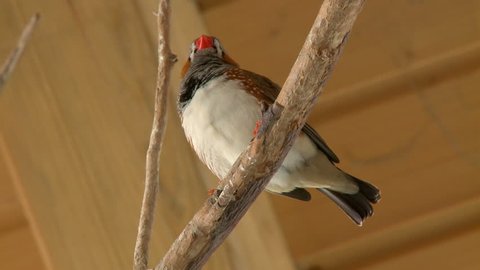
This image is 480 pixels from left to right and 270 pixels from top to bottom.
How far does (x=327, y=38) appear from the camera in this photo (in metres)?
1.02

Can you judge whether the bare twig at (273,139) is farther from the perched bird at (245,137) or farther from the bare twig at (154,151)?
the perched bird at (245,137)

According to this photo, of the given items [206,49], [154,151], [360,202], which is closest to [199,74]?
[206,49]

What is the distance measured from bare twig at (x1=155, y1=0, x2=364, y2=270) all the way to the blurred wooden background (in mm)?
710

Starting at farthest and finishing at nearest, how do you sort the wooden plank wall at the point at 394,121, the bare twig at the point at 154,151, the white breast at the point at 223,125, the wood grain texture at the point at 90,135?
the wooden plank wall at the point at 394,121, the wood grain texture at the point at 90,135, the white breast at the point at 223,125, the bare twig at the point at 154,151

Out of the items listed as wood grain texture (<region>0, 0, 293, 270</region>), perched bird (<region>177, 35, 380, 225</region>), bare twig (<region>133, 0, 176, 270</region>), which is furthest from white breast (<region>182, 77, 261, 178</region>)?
bare twig (<region>133, 0, 176, 270</region>)

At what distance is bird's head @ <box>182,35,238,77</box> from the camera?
1.88 metres

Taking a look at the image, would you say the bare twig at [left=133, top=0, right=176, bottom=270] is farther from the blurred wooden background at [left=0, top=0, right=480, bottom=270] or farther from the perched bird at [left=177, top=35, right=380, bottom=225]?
the blurred wooden background at [left=0, top=0, right=480, bottom=270]

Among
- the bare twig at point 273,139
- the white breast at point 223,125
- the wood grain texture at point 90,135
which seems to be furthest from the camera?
the wood grain texture at point 90,135

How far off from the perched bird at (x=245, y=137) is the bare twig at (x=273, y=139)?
553mm

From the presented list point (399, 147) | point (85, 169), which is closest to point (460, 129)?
point (399, 147)

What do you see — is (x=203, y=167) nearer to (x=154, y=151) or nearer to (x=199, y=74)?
(x=199, y=74)

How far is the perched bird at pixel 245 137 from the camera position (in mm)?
1733

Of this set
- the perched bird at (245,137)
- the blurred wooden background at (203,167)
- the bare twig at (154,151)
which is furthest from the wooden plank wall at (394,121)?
the bare twig at (154,151)

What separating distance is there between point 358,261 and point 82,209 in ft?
2.02
